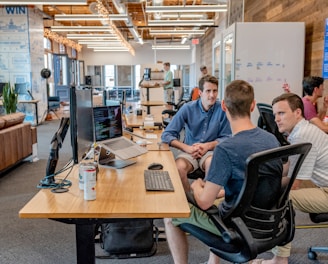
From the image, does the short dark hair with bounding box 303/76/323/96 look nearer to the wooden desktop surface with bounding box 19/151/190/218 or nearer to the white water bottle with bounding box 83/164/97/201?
the wooden desktop surface with bounding box 19/151/190/218

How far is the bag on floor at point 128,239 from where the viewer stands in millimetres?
2738

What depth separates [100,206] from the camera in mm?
1704

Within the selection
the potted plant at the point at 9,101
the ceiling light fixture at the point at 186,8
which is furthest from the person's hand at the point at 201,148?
the ceiling light fixture at the point at 186,8

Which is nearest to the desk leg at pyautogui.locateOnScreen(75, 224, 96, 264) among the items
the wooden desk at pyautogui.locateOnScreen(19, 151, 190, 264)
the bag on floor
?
the wooden desk at pyautogui.locateOnScreen(19, 151, 190, 264)

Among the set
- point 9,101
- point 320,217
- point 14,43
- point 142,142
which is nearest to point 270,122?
point 142,142

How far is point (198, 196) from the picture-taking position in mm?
1906

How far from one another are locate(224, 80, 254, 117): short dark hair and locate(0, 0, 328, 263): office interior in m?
1.10

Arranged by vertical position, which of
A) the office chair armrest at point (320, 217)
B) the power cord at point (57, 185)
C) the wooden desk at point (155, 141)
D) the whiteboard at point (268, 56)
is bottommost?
the office chair armrest at point (320, 217)

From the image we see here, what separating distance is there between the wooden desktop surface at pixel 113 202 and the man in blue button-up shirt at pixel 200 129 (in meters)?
0.95

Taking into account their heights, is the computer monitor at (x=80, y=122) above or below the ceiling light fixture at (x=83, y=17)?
below

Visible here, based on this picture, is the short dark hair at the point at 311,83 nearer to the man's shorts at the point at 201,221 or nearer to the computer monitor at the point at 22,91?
the man's shorts at the point at 201,221

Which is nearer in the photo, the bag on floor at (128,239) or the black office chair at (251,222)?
the black office chair at (251,222)

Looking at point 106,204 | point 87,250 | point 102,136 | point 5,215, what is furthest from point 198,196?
point 5,215

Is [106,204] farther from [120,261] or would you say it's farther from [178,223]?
[120,261]
